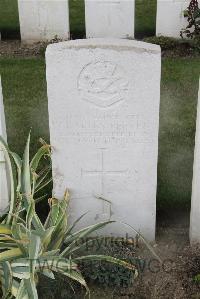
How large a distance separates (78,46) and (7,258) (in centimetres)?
154

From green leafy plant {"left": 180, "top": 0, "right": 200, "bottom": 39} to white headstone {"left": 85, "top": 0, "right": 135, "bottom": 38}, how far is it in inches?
32.8

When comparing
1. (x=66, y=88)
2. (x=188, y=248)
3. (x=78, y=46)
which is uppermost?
(x=78, y=46)

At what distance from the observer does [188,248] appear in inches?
180

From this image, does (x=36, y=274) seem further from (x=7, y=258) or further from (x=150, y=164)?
(x=150, y=164)

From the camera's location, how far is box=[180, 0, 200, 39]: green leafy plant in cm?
828

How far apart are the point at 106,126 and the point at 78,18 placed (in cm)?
626

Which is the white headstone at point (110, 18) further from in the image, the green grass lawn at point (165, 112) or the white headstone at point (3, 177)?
the white headstone at point (3, 177)

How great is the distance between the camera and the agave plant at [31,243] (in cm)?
386

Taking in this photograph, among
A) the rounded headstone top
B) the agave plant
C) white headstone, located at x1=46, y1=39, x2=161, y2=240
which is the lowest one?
the agave plant

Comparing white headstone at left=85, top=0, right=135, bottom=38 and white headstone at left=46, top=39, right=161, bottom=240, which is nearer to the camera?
white headstone at left=46, top=39, right=161, bottom=240

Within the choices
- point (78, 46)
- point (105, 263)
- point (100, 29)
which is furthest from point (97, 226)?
point (100, 29)

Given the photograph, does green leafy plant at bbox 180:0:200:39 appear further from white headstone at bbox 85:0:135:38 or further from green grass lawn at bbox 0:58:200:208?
white headstone at bbox 85:0:135:38

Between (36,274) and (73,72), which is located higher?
(73,72)

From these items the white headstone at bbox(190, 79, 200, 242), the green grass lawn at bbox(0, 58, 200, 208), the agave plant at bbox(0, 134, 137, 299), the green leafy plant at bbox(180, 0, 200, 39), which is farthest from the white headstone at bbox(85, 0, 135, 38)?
the white headstone at bbox(190, 79, 200, 242)
